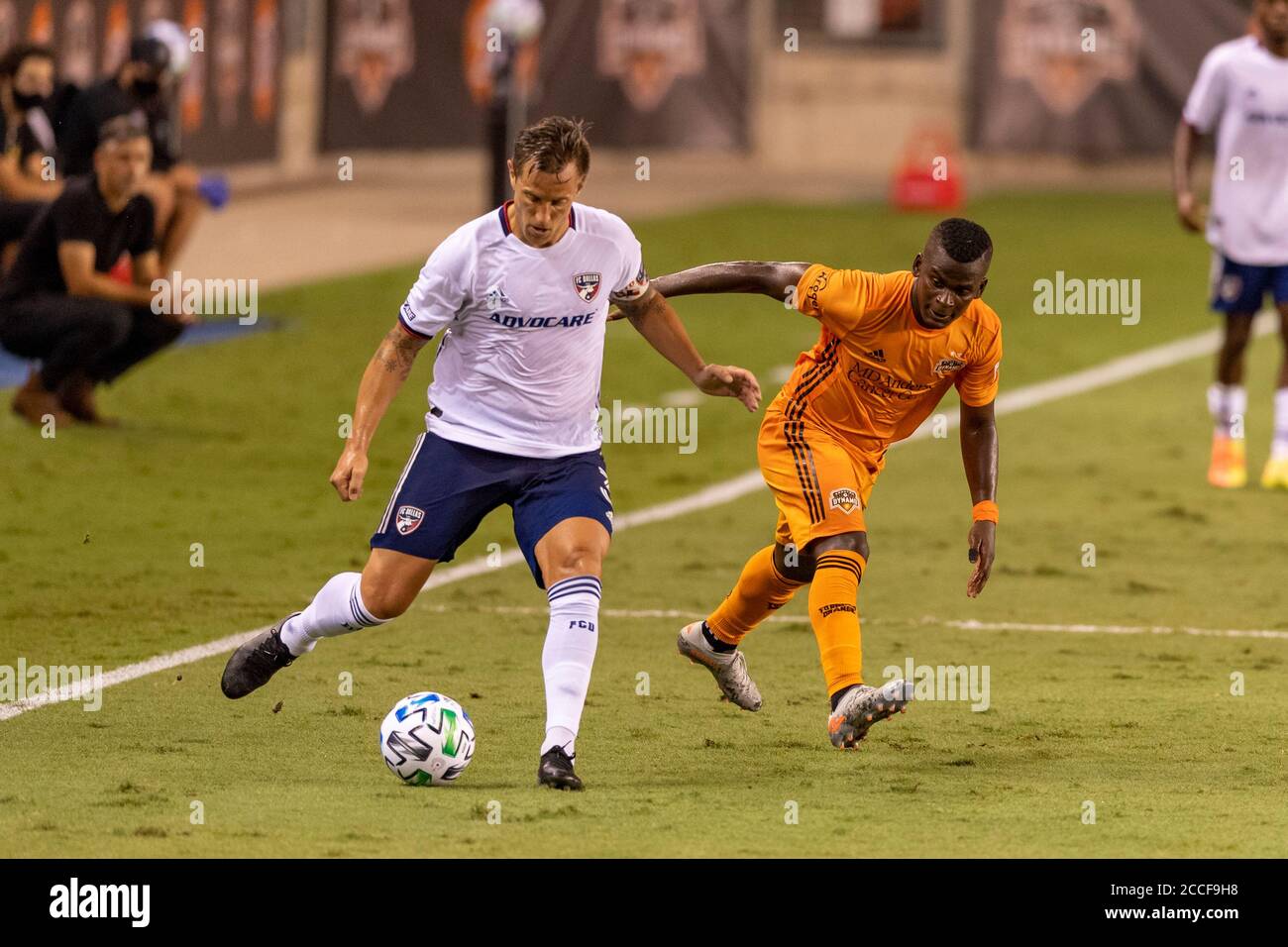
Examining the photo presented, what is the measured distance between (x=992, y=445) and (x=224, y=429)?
693cm

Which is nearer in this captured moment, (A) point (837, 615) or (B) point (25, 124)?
(A) point (837, 615)

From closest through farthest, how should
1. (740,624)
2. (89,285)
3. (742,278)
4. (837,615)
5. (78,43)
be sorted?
(837,615) → (742,278) → (740,624) → (89,285) → (78,43)

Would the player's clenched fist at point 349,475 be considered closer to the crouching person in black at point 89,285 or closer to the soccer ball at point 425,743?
the soccer ball at point 425,743

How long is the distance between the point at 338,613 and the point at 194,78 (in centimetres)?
1684

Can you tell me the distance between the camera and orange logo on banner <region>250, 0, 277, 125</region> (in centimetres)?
2467

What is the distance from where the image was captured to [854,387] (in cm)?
741

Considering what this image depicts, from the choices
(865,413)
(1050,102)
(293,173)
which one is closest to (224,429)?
(865,413)

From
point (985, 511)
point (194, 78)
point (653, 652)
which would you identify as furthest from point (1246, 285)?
point (194, 78)

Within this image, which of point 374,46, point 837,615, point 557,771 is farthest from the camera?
point 374,46

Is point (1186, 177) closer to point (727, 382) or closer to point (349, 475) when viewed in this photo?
point (727, 382)

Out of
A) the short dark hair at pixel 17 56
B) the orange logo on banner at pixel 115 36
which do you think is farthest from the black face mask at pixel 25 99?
the orange logo on banner at pixel 115 36

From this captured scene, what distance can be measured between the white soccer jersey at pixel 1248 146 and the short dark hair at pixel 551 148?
21.5ft

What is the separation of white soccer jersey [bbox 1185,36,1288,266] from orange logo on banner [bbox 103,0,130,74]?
37.9 ft

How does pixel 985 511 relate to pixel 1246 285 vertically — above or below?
below
